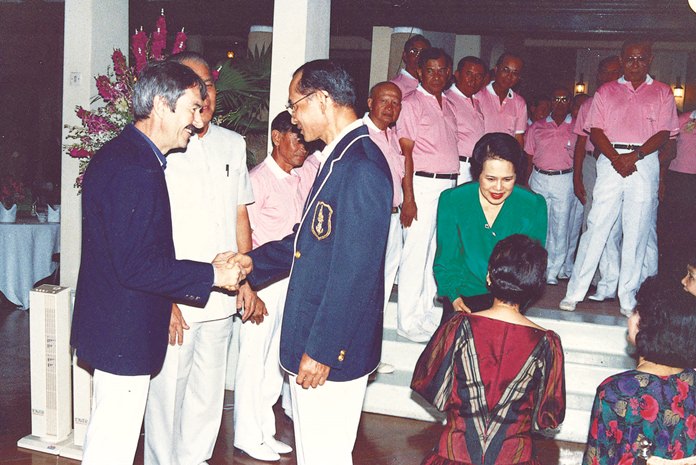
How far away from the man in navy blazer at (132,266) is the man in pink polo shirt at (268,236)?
1.29 meters

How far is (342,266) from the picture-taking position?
Answer: 2.62 metres

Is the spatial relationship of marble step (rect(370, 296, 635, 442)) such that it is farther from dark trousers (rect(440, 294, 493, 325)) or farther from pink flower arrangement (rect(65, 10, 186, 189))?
pink flower arrangement (rect(65, 10, 186, 189))

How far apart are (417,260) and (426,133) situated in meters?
0.91

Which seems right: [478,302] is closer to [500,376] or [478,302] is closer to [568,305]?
[500,376]

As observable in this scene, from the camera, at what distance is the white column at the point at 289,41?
5141mm

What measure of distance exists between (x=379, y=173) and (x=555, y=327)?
3.37 meters

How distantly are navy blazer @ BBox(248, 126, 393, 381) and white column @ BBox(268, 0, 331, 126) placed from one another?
253 centimetres

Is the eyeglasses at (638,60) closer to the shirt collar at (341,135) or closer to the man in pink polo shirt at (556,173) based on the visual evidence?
the man in pink polo shirt at (556,173)

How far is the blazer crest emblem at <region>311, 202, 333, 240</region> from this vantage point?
8.82 ft

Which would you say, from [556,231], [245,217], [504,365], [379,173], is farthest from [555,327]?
[379,173]

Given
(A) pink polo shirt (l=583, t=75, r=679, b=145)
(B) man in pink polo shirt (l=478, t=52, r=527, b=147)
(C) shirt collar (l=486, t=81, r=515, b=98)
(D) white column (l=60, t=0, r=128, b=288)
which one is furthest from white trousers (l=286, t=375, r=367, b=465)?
(C) shirt collar (l=486, t=81, r=515, b=98)

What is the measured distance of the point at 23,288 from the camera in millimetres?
7918

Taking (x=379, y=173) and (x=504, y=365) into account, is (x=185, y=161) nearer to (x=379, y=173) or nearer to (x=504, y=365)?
(x=379, y=173)

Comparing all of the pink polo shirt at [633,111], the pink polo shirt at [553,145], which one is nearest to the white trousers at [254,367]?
the pink polo shirt at [633,111]
